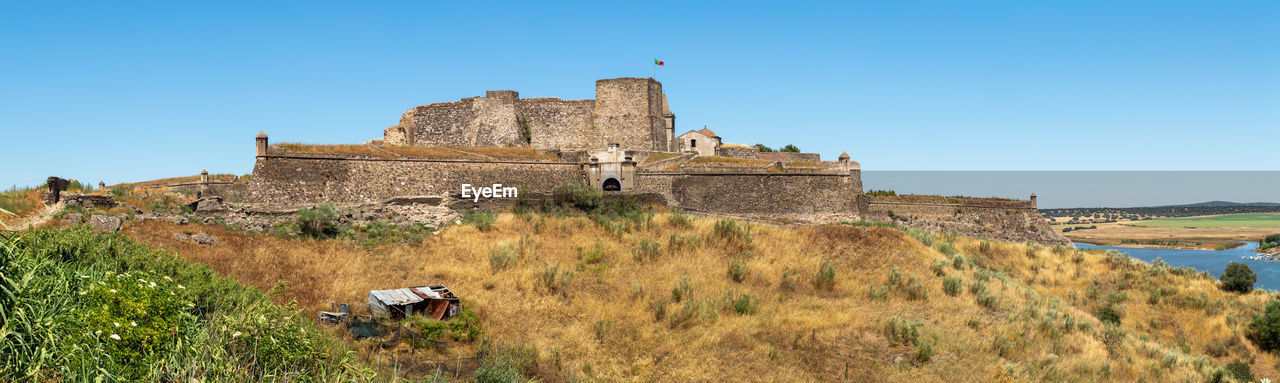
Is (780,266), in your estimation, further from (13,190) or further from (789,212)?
(13,190)

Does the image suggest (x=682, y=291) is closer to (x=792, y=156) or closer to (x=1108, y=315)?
(x=1108, y=315)

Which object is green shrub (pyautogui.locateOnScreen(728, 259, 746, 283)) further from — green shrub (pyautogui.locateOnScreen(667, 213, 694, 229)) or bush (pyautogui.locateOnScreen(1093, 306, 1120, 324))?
bush (pyautogui.locateOnScreen(1093, 306, 1120, 324))

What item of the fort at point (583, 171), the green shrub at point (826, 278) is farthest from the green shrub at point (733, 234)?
the fort at point (583, 171)

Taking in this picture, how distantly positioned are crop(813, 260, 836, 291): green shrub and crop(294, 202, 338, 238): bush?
36.4 ft

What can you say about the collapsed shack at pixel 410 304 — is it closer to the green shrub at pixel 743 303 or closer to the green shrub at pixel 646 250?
the green shrub at pixel 743 303

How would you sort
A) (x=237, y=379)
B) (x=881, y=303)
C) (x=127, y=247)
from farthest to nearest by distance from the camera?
(x=881, y=303) < (x=127, y=247) < (x=237, y=379)

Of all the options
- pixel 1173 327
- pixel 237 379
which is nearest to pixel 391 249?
pixel 237 379

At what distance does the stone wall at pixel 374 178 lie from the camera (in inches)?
892

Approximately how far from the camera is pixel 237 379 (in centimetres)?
539

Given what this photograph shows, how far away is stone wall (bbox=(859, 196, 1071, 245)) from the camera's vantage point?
3089 cm

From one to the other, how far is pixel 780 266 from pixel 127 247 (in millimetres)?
11622

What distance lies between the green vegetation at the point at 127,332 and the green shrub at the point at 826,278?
955 centimetres

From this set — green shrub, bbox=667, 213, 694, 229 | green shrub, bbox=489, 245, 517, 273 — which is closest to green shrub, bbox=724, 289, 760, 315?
green shrub, bbox=489, 245, 517, 273

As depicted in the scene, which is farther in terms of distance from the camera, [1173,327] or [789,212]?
[789,212]
